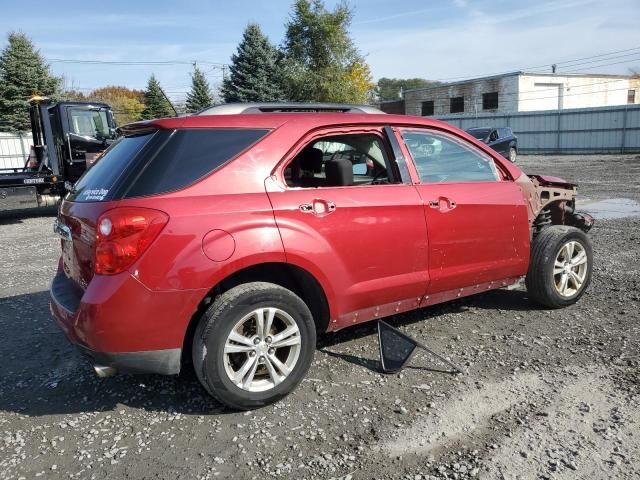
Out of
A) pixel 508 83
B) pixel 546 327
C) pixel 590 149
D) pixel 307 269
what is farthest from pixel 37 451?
pixel 508 83

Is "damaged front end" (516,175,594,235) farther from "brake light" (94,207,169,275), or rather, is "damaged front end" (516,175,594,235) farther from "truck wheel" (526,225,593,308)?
"brake light" (94,207,169,275)

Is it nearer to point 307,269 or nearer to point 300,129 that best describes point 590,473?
point 307,269

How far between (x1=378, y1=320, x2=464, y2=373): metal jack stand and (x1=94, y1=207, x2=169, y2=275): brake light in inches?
70.2

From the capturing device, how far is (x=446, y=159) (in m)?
4.20

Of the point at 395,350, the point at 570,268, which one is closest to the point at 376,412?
the point at 395,350

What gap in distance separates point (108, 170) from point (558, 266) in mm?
3763

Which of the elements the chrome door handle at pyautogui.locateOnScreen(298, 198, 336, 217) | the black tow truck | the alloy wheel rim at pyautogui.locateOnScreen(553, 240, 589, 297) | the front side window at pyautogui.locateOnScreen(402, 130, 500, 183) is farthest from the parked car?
the chrome door handle at pyautogui.locateOnScreen(298, 198, 336, 217)

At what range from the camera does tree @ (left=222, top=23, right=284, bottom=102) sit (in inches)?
1516

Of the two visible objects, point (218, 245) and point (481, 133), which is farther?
point (481, 133)

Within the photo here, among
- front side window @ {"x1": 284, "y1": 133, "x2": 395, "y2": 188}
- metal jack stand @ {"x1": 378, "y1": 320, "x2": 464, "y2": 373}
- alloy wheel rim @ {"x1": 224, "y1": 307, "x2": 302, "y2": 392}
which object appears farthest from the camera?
front side window @ {"x1": 284, "y1": 133, "x2": 395, "y2": 188}

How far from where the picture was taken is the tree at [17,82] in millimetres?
35938

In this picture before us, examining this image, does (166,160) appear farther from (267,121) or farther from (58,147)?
(58,147)

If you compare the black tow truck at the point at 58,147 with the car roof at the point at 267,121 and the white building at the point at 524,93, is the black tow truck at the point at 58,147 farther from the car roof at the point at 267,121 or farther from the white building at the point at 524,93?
the white building at the point at 524,93

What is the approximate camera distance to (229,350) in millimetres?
3125
